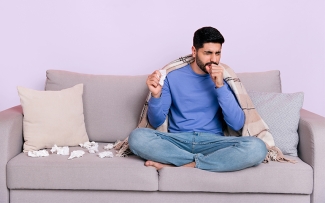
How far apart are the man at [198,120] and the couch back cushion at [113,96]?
245mm

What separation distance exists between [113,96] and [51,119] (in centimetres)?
45

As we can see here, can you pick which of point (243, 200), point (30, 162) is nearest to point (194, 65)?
point (243, 200)

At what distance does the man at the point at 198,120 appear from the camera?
2939 mm

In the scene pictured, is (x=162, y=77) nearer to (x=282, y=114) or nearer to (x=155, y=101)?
(x=155, y=101)

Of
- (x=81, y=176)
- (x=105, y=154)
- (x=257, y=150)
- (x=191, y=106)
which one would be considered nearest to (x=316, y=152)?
(x=257, y=150)

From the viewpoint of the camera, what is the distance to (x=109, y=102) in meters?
3.49

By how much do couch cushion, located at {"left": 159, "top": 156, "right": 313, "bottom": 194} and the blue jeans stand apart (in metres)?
0.05

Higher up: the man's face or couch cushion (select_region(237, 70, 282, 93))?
the man's face

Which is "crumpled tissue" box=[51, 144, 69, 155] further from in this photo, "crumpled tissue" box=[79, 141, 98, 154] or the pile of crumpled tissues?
"crumpled tissue" box=[79, 141, 98, 154]

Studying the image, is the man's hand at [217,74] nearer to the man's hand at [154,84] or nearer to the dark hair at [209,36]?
the dark hair at [209,36]

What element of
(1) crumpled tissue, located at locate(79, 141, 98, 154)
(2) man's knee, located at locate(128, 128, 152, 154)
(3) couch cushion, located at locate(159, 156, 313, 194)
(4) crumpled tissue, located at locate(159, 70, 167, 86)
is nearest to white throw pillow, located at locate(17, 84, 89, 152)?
(1) crumpled tissue, located at locate(79, 141, 98, 154)

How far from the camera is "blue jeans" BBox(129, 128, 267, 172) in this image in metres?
2.90

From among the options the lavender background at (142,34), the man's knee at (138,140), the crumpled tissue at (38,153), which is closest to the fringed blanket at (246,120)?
the man's knee at (138,140)

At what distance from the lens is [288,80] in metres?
4.00
